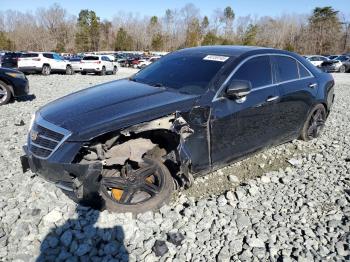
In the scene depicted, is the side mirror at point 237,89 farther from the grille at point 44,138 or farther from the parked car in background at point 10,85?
the parked car in background at point 10,85

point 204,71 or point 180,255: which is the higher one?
point 204,71

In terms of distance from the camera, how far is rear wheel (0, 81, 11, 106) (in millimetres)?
8844

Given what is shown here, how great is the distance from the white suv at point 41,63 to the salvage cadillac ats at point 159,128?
59.7 ft

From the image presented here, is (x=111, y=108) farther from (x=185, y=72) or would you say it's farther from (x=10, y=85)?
(x=10, y=85)

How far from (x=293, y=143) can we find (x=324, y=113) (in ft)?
2.93

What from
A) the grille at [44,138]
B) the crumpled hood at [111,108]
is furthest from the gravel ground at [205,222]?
the crumpled hood at [111,108]

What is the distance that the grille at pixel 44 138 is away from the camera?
10.0 ft

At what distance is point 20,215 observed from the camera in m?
3.30

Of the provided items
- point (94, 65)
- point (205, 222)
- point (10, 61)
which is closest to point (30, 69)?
point (10, 61)

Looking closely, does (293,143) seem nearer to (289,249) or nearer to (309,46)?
(289,249)

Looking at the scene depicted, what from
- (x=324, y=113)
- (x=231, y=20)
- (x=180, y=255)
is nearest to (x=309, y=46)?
(x=231, y=20)

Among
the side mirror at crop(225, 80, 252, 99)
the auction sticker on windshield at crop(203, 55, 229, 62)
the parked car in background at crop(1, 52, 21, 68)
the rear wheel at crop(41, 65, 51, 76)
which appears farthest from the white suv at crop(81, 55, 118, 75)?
the side mirror at crop(225, 80, 252, 99)

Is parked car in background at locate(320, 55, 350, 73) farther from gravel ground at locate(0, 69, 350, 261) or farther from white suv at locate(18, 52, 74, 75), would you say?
gravel ground at locate(0, 69, 350, 261)

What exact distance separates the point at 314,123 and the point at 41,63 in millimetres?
19016
